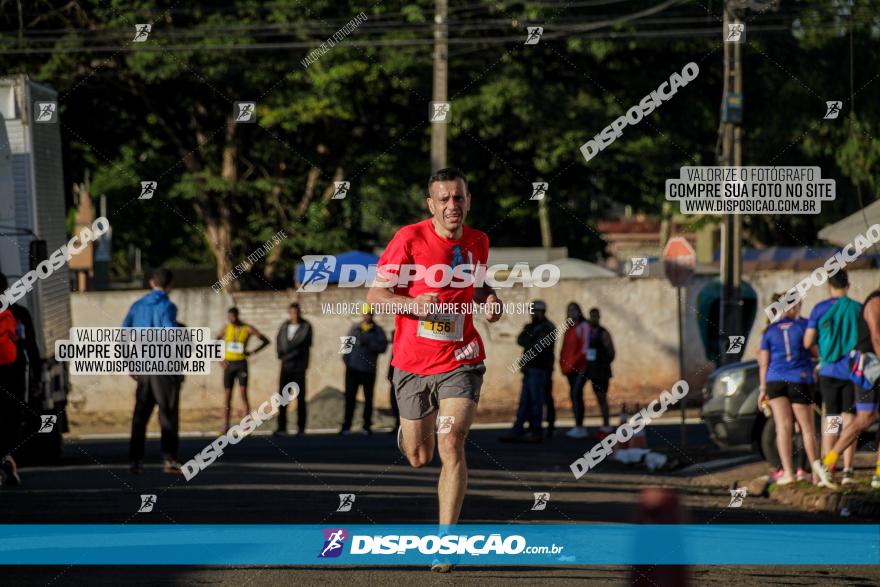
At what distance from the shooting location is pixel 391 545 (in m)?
9.07

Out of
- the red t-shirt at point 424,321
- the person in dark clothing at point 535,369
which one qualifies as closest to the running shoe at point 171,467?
the person in dark clothing at point 535,369

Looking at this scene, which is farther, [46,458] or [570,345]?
[570,345]

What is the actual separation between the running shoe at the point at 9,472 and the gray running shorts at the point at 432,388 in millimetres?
6176

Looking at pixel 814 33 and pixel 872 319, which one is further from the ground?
pixel 814 33

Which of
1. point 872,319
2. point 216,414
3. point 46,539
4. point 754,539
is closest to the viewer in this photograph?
point 46,539

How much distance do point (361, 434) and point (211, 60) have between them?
408 inches

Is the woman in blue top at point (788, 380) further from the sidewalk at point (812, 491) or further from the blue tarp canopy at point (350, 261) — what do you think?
the blue tarp canopy at point (350, 261)

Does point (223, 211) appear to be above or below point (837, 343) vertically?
above

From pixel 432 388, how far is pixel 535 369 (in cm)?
1233

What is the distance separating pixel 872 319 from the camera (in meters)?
12.9

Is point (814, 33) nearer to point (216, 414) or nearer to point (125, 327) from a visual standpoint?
point (216, 414)

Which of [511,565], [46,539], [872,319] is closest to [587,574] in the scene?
[511,565]

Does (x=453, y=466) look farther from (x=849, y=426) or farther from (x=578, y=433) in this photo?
(x=578, y=433)

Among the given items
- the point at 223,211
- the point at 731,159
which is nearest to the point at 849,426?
the point at 731,159
